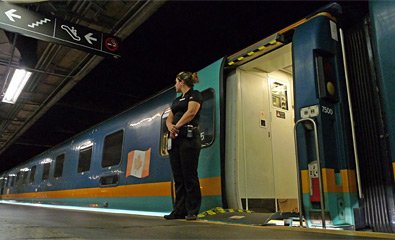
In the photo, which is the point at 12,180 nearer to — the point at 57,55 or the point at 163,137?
the point at 57,55

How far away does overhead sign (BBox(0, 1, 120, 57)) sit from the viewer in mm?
4770

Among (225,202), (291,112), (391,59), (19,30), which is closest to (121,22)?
(19,30)

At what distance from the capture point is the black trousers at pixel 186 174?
10.6 feet

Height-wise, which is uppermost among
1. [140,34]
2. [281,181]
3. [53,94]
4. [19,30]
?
[140,34]

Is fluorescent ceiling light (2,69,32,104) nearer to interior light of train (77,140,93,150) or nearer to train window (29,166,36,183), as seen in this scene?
interior light of train (77,140,93,150)

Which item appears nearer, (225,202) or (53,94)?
(225,202)

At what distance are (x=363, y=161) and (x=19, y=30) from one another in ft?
15.7

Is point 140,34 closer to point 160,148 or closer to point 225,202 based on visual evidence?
point 160,148

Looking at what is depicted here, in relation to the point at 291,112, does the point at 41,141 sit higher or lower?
higher

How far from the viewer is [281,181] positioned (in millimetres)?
3885

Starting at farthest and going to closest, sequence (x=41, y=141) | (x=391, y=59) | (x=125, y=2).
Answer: (x=41, y=141) → (x=125, y=2) → (x=391, y=59)

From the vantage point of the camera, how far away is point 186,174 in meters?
3.26

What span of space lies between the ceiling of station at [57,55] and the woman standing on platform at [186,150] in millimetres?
2385

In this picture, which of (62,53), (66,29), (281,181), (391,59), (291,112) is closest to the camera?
(391,59)
